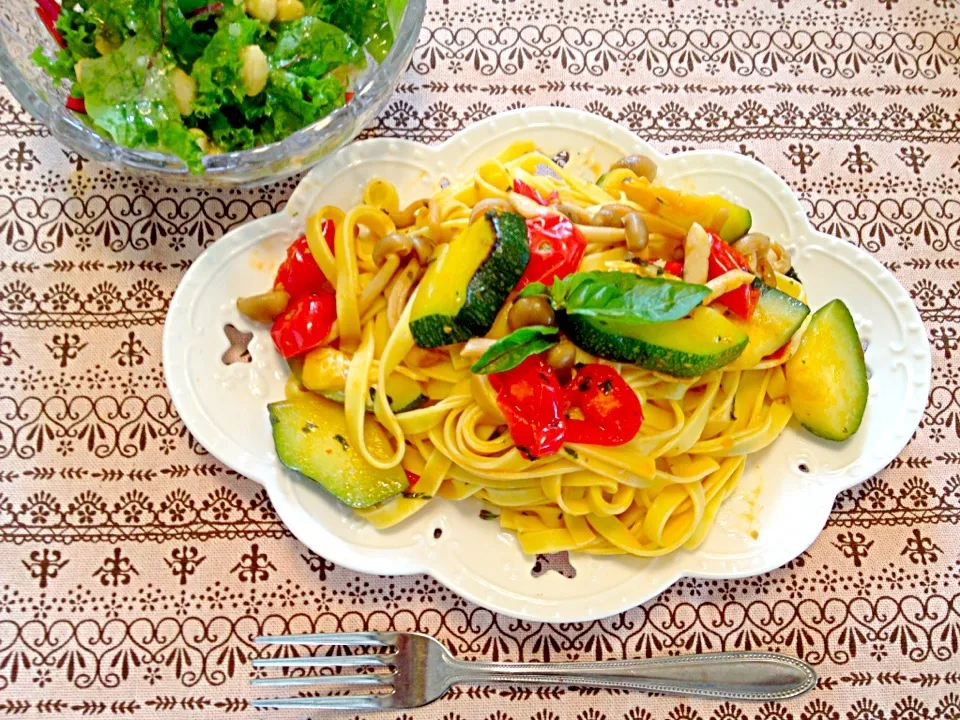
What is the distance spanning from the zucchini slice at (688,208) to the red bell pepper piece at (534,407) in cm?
80

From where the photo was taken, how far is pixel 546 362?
2.72 m

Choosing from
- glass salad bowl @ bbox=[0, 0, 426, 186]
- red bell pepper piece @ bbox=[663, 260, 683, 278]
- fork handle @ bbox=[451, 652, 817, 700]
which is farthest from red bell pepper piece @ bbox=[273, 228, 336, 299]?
fork handle @ bbox=[451, 652, 817, 700]

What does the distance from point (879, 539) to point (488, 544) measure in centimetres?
168

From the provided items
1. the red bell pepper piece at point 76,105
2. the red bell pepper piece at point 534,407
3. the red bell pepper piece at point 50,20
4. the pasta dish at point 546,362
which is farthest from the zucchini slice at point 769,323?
the red bell pepper piece at point 50,20

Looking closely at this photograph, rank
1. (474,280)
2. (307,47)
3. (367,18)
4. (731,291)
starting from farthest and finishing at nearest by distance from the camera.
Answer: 1. (367,18)
2. (307,47)
3. (731,291)
4. (474,280)

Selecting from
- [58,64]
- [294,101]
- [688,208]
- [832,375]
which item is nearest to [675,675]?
[832,375]

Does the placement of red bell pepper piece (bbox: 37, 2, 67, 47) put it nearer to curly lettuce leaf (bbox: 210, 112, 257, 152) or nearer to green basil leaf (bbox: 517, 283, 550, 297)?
curly lettuce leaf (bbox: 210, 112, 257, 152)

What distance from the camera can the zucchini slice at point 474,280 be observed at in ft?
8.79

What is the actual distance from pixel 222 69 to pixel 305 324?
3.16 feet

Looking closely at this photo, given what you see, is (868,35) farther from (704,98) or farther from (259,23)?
(259,23)

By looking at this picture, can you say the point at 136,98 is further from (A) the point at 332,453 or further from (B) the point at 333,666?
(B) the point at 333,666

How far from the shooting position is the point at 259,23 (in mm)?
2842

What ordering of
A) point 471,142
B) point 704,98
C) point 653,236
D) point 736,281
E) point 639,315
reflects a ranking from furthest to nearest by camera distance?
point 704,98 → point 471,142 → point 653,236 → point 736,281 → point 639,315

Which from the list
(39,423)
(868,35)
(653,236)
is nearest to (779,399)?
(653,236)
